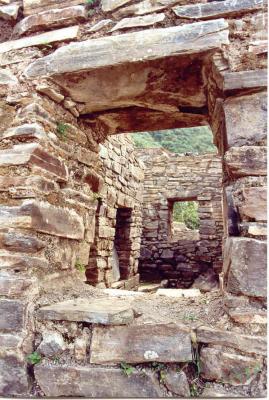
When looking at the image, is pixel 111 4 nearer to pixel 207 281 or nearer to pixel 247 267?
pixel 247 267

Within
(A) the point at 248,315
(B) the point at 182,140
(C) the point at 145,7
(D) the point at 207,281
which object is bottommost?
(D) the point at 207,281

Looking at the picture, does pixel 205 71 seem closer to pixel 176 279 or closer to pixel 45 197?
pixel 45 197

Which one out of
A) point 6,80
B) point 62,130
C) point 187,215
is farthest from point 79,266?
point 187,215

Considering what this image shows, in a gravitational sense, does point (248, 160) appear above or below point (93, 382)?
above

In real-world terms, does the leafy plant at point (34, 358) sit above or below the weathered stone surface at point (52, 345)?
below

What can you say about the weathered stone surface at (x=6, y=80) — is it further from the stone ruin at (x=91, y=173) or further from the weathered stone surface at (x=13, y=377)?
the weathered stone surface at (x=13, y=377)

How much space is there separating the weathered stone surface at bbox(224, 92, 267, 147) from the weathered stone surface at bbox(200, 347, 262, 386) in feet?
3.22

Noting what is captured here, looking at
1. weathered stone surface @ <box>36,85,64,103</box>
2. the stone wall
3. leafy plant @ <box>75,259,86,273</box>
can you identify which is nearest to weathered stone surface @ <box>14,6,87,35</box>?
weathered stone surface @ <box>36,85,64,103</box>

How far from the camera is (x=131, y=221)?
538 cm

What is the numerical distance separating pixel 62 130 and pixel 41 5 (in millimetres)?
787

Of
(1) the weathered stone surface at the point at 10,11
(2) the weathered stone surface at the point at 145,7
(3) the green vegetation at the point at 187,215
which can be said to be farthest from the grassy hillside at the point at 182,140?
(2) the weathered stone surface at the point at 145,7

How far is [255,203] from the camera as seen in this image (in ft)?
5.06

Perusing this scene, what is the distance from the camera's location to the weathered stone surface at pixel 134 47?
168 cm

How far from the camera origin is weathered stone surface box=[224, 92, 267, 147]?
5.35ft
